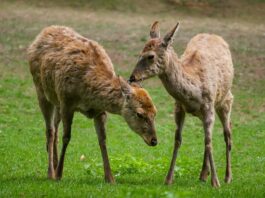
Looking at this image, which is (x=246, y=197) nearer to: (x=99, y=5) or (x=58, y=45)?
(x=58, y=45)

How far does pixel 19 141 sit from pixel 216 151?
3.84m

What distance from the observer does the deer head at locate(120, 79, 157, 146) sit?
28.9 ft

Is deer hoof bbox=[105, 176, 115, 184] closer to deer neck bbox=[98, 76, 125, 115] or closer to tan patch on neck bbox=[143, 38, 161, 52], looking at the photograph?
deer neck bbox=[98, 76, 125, 115]

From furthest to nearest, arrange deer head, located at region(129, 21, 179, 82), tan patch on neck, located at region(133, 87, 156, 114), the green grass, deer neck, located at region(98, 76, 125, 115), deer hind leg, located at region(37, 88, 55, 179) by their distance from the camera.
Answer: deer hind leg, located at region(37, 88, 55, 179) < deer head, located at region(129, 21, 179, 82) < deer neck, located at region(98, 76, 125, 115) < tan patch on neck, located at region(133, 87, 156, 114) < the green grass

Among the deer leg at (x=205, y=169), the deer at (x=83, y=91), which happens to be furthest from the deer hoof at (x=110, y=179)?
the deer leg at (x=205, y=169)

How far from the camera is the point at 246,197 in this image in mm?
7992

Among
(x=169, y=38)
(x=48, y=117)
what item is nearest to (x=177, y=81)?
(x=169, y=38)

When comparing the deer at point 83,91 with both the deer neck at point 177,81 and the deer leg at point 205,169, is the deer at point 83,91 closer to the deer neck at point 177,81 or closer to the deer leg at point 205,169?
the deer neck at point 177,81

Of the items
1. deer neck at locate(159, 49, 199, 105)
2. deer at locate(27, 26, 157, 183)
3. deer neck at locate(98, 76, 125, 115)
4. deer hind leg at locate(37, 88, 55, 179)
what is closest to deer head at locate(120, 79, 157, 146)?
deer at locate(27, 26, 157, 183)

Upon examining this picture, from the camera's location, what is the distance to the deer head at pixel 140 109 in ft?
28.9

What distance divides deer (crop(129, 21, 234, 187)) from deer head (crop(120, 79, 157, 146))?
40cm

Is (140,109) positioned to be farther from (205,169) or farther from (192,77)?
(205,169)

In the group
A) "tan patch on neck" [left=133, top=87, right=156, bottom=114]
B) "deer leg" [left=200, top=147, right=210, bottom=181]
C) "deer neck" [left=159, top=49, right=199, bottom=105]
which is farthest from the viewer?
"deer leg" [left=200, top=147, right=210, bottom=181]

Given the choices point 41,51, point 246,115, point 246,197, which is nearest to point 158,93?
point 246,115
